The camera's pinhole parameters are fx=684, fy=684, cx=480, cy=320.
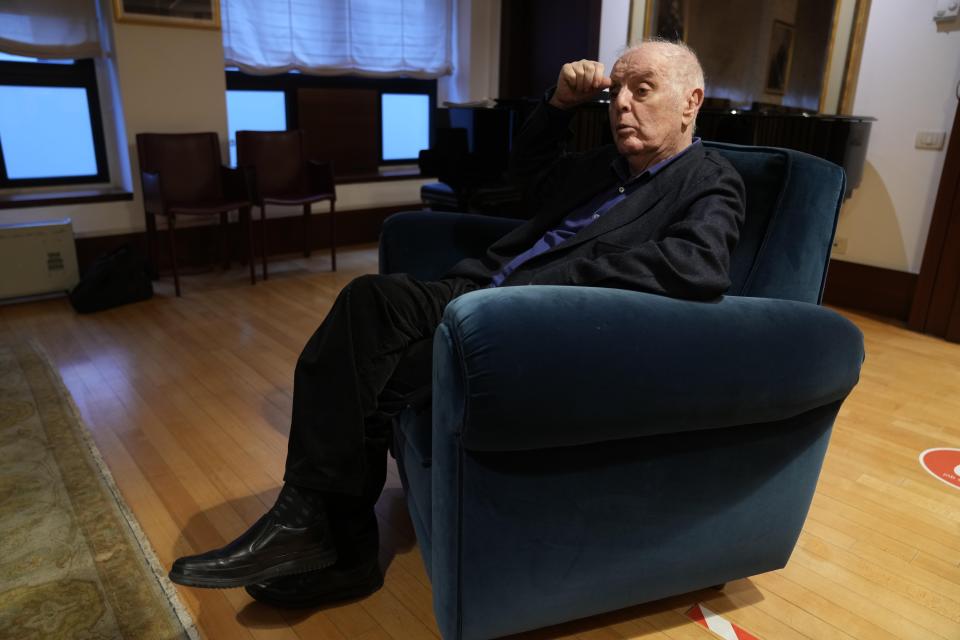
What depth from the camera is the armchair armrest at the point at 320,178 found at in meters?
4.36

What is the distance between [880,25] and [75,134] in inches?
180

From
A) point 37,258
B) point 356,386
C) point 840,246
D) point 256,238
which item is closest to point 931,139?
point 840,246

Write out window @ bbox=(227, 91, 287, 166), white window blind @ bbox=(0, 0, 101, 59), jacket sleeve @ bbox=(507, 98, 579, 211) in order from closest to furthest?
jacket sleeve @ bbox=(507, 98, 579, 211) → white window blind @ bbox=(0, 0, 101, 59) → window @ bbox=(227, 91, 287, 166)

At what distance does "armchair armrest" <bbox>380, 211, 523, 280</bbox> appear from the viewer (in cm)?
192

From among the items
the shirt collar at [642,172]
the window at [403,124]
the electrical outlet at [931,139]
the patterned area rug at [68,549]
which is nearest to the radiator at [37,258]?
the patterned area rug at [68,549]

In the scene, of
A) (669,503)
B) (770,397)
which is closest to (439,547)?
(669,503)

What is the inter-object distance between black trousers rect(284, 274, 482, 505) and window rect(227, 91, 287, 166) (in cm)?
359

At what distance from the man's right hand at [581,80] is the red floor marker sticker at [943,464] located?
161 cm

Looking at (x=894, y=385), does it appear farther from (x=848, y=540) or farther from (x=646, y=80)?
(x=646, y=80)

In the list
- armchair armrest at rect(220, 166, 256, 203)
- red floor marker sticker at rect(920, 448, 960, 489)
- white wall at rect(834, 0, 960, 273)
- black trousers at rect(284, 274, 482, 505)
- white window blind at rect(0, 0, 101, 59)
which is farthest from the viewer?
armchair armrest at rect(220, 166, 256, 203)

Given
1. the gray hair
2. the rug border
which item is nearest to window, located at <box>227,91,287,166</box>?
the rug border

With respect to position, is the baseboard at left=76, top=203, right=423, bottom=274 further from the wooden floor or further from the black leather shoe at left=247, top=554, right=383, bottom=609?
the black leather shoe at left=247, top=554, right=383, bottom=609

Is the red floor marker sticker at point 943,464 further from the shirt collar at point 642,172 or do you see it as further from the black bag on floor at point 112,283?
the black bag on floor at point 112,283

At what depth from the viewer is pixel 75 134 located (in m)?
4.14
